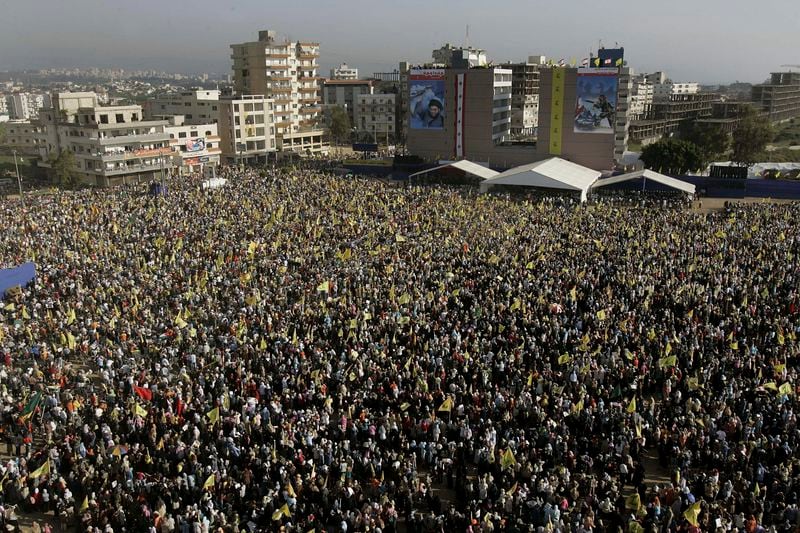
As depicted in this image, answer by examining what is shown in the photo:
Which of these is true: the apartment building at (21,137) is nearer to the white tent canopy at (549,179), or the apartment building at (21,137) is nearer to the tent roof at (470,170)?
the tent roof at (470,170)

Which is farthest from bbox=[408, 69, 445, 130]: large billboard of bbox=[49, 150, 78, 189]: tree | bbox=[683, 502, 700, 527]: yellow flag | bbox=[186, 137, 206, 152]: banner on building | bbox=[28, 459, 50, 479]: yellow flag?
bbox=[683, 502, 700, 527]: yellow flag

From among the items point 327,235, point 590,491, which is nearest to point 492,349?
point 590,491

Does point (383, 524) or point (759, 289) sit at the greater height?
point (759, 289)

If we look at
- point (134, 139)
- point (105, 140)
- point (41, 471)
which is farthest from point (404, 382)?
point (134, 139)

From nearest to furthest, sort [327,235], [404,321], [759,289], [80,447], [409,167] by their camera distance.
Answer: [80,447]
[404,321]
[759,289]
[327,235]
[409,167]

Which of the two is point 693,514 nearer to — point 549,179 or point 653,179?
point 549,179

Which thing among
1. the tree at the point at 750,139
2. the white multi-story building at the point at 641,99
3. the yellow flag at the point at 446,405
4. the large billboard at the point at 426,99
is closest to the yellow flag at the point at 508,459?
the yellow flag at the point at 446,405

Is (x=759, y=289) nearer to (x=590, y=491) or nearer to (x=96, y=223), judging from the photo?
(x=590, y=491)
